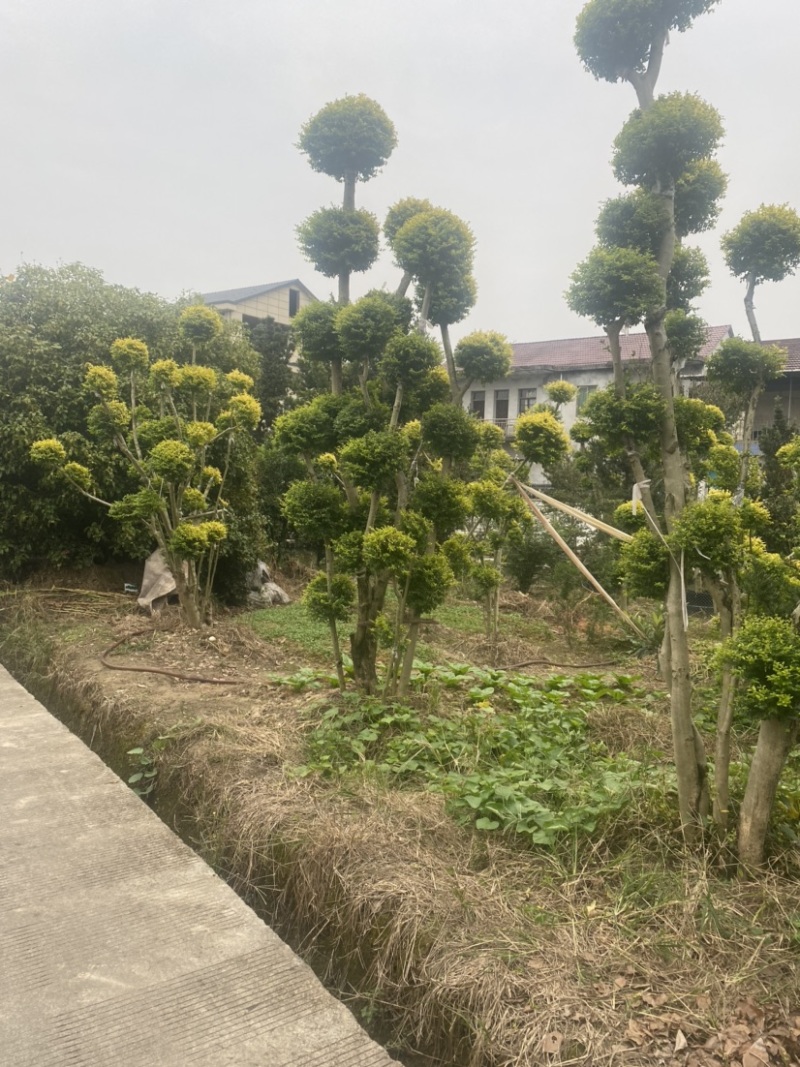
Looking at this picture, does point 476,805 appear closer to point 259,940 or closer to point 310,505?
point 259,940

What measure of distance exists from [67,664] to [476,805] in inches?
Answer: 154

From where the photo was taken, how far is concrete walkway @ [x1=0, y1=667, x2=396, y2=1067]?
1.87 m

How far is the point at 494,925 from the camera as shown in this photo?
2072mm

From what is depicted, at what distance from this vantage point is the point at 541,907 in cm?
215

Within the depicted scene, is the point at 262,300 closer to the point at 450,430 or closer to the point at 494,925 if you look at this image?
the point at 450,430

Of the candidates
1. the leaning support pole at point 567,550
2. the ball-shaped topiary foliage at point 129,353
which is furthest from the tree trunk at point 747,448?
the ball-shaped topiary foliage at point 129,353

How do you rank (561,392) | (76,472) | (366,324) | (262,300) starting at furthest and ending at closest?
(262,300) < (76,472) < (561,392) < (366,324)

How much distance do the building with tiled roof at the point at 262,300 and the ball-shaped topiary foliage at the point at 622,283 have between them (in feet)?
64.6

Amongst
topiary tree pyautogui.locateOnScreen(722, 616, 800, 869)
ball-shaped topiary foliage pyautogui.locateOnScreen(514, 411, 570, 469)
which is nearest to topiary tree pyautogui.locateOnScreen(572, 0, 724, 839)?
topiary tree pyautogui.locateOnScreen(722, 616, 800, 869)

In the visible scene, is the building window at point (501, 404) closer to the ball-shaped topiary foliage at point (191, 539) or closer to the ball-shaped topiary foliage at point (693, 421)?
the ball-shaped topiary foliage at point (191, 539)

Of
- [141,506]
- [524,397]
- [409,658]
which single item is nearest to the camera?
[409,658]

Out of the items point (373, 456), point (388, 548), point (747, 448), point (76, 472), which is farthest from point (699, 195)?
point (76, 472)

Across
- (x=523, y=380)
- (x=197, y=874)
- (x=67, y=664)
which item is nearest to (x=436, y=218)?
(x=197, y=874)

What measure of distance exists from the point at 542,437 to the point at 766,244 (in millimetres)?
1294
